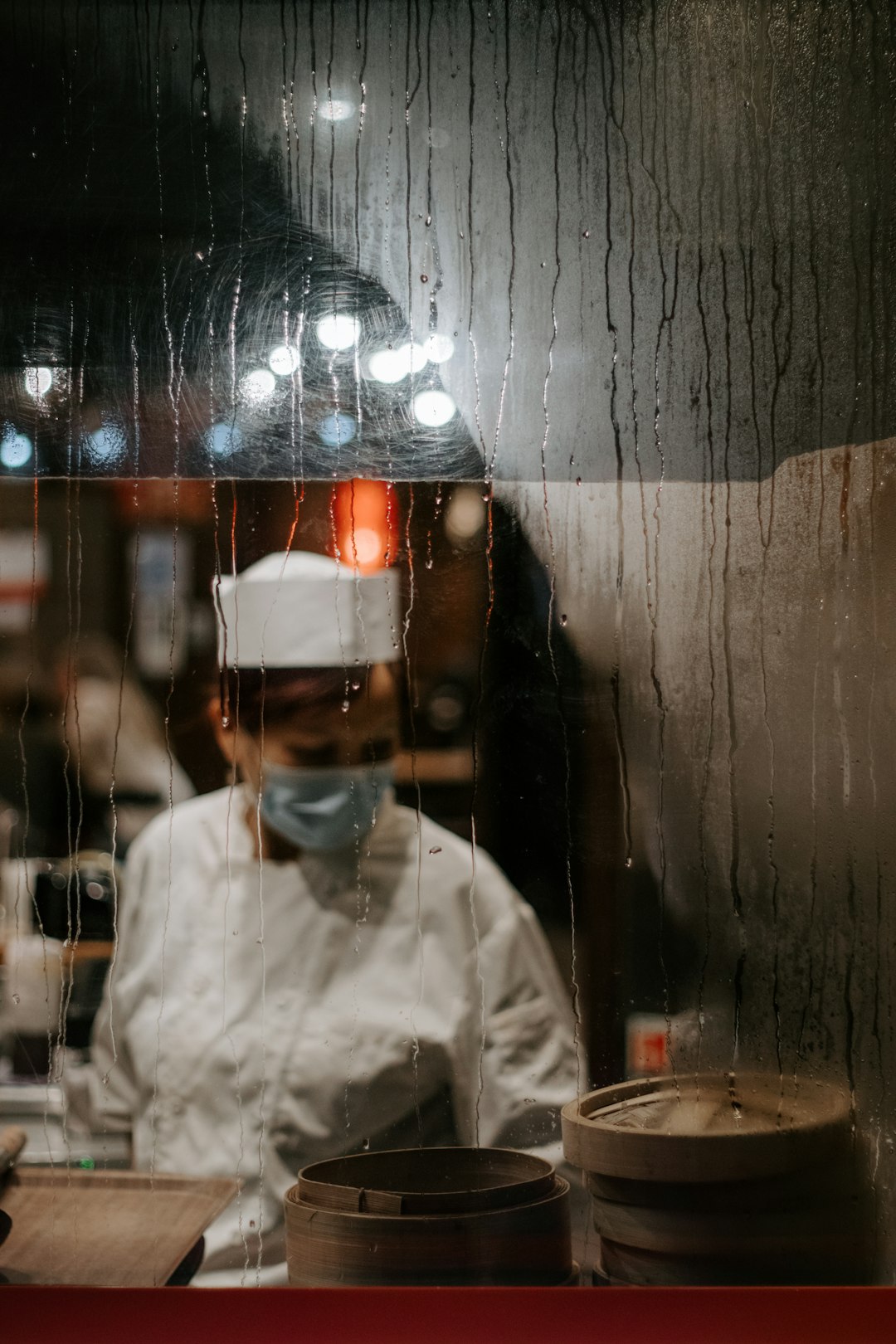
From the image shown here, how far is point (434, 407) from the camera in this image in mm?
1540

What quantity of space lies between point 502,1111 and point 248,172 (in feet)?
4.58

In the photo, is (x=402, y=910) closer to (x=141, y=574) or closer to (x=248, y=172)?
(x=141, y=574)

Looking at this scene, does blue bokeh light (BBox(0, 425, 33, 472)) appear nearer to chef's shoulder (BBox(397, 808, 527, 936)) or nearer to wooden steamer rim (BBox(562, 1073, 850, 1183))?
chef's shoulder (BBox(397, 808, 527, 936))

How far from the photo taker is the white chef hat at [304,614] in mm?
1528

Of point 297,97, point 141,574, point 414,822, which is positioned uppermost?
point 297,97

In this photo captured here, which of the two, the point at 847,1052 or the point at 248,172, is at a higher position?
the point at 248,172

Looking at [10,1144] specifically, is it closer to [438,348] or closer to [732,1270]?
[732,1270]

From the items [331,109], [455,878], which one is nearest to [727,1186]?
[455,878]

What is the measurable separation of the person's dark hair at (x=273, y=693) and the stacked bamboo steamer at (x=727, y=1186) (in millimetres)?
681

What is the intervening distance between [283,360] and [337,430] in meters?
0.13

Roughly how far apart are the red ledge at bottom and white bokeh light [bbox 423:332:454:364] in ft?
4.22

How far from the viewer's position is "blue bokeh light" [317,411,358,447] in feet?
5.08

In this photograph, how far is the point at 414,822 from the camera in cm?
153

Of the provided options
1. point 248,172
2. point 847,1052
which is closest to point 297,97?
point 248,172
